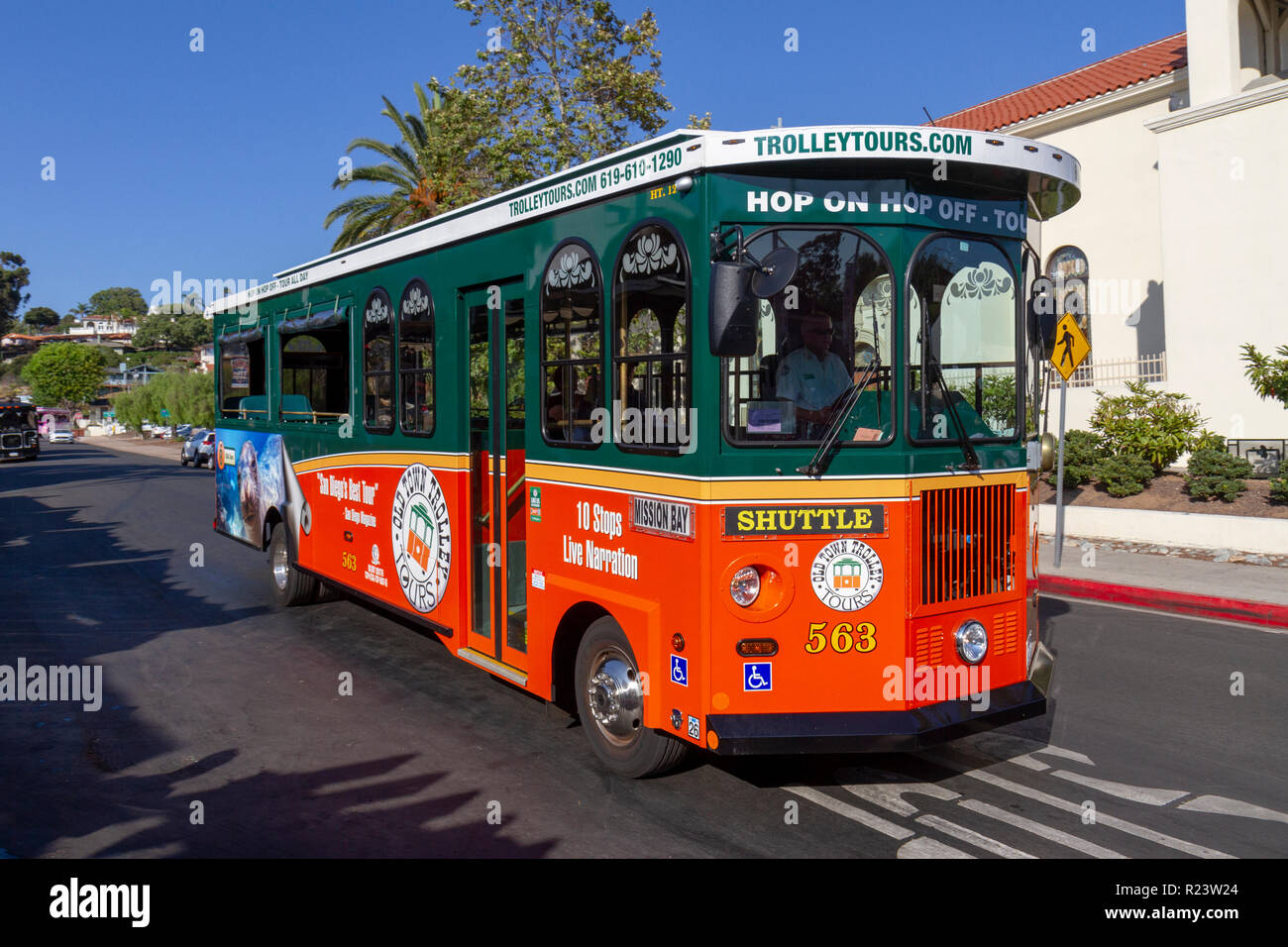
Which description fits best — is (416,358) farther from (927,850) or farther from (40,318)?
(40,318)

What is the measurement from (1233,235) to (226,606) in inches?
636

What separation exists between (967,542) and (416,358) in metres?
4.35

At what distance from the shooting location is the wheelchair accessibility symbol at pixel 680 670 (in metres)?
5.08

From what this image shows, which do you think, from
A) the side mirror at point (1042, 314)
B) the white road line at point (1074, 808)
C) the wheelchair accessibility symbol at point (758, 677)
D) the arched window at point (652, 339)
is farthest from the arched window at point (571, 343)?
the white road line at point (1074, 808)

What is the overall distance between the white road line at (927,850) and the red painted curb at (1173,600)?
7090 millimetres

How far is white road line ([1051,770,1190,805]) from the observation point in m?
5.49

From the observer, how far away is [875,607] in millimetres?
5020

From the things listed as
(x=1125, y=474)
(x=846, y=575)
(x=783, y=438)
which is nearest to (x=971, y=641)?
(x=846, y=575)

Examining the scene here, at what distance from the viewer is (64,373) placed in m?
106

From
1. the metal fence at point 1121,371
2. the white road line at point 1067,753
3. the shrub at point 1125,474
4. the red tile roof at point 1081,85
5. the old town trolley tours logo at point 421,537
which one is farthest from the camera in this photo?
the red tile roof at point 1081,85

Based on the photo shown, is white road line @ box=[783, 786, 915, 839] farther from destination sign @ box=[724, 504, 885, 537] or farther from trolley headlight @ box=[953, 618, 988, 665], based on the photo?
destination sign @ box=[724, 504, 885, 537]

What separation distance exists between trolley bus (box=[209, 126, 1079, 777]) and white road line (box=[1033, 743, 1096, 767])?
0.75 metres

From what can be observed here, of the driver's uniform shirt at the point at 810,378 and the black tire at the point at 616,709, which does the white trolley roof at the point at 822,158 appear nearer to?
the driver's uniform shirt at the point at 810,378
